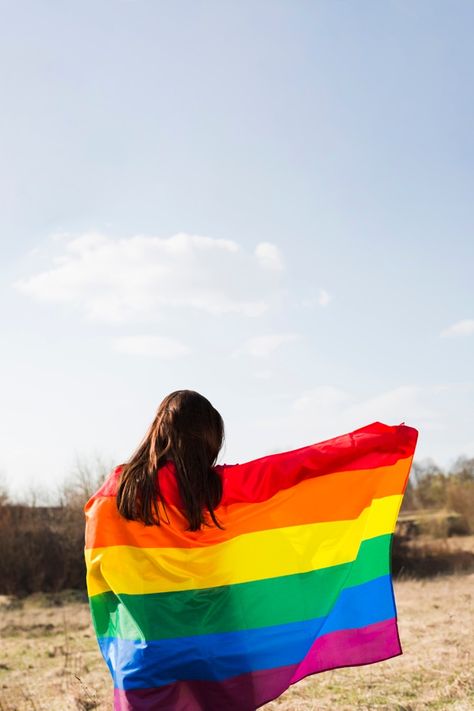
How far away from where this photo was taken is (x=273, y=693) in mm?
3686

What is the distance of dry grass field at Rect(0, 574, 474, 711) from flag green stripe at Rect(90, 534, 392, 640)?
→ 116 inches

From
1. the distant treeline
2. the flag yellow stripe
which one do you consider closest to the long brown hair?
the flag yellow stripe

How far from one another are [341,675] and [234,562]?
514cm

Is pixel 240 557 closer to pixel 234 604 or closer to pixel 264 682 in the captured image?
pixel 234 604

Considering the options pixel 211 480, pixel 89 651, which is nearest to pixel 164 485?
pixel 211 480

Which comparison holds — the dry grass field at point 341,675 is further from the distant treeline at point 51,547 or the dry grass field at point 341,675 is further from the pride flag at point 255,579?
the distant treeline at point 51,547

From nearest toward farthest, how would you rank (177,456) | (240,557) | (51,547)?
(177,456) < (240,557) < (51,547)

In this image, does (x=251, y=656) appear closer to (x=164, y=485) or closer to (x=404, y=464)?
(x=164, y=485)

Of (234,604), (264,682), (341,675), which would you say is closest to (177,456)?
(234,604)

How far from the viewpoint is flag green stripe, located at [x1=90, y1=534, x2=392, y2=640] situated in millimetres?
3475

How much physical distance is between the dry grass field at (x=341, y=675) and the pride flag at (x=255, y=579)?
9.54ft

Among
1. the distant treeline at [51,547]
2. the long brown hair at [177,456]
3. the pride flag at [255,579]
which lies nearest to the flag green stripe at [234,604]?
the pride flag at [255,579]

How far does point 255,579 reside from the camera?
3.89 meters

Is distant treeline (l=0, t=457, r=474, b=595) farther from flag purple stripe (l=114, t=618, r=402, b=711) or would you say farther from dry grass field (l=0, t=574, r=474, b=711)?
flag purple stripe (l=114, t=618, r=402, b=711)
